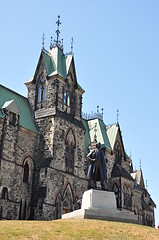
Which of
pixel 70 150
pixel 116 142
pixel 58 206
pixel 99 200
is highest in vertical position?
pixel 116 142

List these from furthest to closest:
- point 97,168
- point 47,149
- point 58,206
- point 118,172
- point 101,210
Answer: point 118,172, point 47,149, point 58,206, point 97,168, point 101,210

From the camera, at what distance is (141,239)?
18.3 metres

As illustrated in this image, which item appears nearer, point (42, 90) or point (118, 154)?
point (42, 90)

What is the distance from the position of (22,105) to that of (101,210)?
2126cm

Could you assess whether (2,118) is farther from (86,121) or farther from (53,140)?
(86,121)

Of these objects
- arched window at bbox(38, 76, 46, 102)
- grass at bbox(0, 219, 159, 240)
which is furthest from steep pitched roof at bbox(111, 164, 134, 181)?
grass at bbox(0, 219, 159, 240)

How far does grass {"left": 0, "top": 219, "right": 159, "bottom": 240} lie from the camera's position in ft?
56.6

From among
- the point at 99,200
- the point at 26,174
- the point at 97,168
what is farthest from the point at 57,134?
the point at 99,200

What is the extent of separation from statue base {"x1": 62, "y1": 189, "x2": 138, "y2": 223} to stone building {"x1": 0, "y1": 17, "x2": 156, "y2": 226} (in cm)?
1115

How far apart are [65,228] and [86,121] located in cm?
3637

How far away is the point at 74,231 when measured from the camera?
1862 centimetres

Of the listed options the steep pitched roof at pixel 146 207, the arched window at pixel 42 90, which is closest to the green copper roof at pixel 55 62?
the arched window at pixel 42 90

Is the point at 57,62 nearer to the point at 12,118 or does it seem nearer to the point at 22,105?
the point at 22,105

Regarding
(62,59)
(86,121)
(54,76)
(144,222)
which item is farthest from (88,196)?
(144,222)
